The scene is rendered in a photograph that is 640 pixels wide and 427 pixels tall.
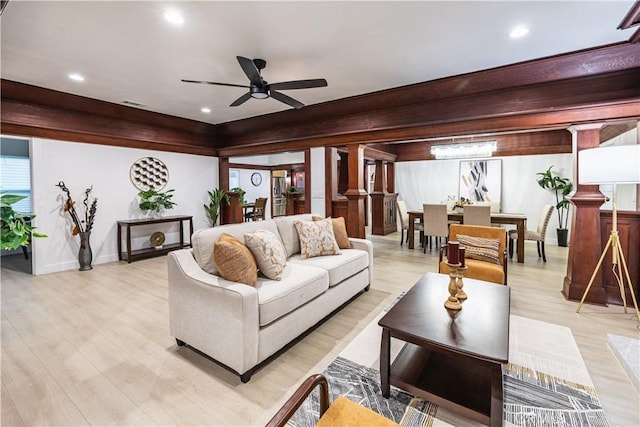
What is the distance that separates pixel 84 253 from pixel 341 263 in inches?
176

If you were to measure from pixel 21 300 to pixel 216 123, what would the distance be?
4585mm

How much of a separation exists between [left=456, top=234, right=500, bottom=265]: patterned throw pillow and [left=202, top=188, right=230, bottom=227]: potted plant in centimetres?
540

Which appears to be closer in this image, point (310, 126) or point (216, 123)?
point (310, 126)

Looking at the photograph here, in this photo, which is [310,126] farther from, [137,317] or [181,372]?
[181,372]

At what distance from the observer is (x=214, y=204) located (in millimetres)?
6762

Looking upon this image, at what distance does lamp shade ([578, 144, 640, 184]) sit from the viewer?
2.35 metres

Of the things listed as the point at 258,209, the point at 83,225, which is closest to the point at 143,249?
the point at 83,225

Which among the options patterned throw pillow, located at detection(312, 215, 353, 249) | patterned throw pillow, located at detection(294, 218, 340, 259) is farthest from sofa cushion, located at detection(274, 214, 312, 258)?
patterned throw pillow, located at detection(312, 215, 353, 249)

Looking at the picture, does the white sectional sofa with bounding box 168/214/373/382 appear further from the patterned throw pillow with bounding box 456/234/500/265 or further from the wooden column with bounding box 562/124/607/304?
the wooden column with bounding box 562/124/607/304

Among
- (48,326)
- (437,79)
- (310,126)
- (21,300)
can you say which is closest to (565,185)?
(437,79)

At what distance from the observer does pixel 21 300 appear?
11.0 feet

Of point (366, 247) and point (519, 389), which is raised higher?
point (366, 247)

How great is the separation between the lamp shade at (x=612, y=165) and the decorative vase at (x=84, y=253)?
669 cm

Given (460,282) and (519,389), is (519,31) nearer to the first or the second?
(460,282)
